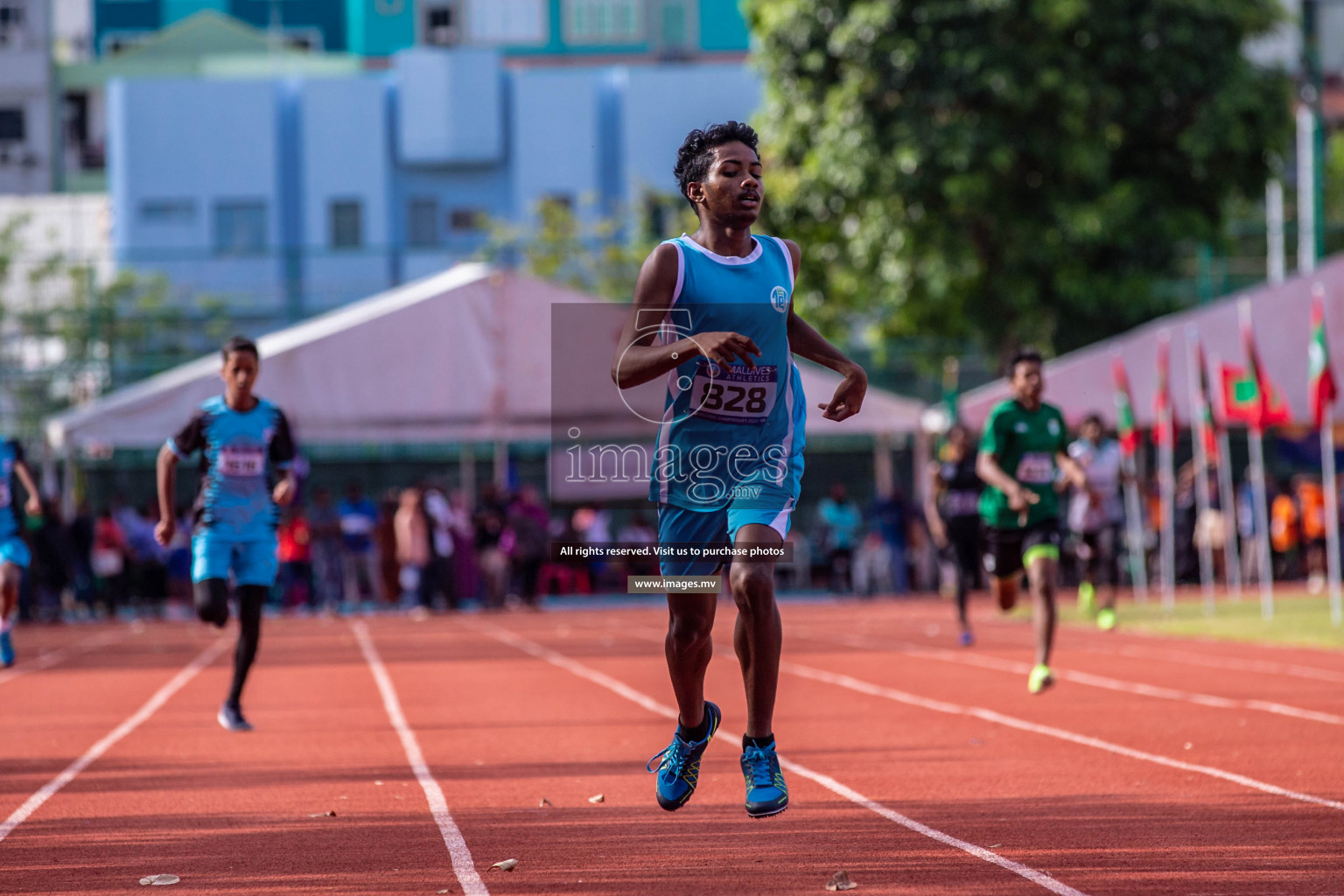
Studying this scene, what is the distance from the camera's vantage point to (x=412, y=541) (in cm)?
2441

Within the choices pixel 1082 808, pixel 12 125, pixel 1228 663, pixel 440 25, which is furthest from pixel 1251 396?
pixel 12 125

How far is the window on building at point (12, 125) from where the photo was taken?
54750 millimetres

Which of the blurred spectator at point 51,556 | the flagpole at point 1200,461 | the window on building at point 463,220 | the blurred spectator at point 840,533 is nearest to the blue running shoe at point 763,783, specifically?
the flagpole at point 1200,461

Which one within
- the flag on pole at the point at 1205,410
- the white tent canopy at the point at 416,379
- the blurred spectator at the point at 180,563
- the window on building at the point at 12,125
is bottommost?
the blurred spectator at the point at 180,563

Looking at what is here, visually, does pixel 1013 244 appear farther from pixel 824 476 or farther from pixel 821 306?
pixel 824 476

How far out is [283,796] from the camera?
24.9 ft

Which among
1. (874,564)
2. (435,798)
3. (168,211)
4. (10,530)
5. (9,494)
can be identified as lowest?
(435,798)

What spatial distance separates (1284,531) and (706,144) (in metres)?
22.3

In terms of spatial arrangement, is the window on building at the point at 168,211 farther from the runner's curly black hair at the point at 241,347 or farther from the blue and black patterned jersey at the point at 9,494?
the runner's curly black hair at the point at 241,347

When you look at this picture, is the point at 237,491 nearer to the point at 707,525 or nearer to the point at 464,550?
the point at 707,525

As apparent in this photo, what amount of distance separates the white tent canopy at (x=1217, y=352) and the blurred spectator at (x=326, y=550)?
870cm

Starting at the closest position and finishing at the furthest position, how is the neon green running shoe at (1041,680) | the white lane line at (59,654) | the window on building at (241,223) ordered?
the neon green running shoe at (1041,680) < the white lane line at (59,654) < the window on building at (241,223)

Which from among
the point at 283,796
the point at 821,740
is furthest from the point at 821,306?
the point at 283,796

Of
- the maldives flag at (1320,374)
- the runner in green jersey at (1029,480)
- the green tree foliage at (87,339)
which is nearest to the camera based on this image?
the runner in green jersey at (1029,480)
